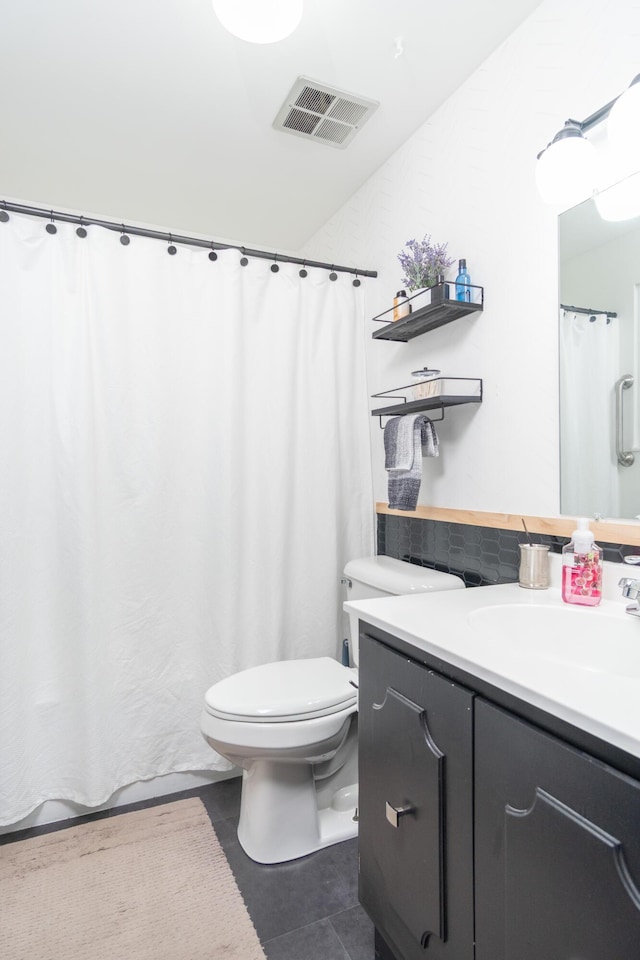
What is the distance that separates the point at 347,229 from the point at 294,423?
96 centimetres

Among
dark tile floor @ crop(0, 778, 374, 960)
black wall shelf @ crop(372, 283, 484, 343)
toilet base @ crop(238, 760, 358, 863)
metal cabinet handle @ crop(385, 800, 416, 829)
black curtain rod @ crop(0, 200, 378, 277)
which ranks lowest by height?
dark tile floor @ crop(0, 778, 374, 960)

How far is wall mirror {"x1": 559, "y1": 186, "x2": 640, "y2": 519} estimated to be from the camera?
1.13 m

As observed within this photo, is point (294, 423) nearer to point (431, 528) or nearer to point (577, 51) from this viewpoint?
point (431, 528)

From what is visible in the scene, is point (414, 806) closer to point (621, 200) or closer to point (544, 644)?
point (544, 644)

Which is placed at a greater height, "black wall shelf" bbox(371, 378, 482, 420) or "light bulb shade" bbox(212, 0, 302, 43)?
"light bulb shade" bbox(212, 0, 302, 43)

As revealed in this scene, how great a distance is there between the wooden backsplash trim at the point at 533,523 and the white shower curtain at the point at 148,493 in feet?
1.56

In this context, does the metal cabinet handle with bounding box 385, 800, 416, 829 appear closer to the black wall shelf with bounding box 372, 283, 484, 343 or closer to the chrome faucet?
the chrome faucet

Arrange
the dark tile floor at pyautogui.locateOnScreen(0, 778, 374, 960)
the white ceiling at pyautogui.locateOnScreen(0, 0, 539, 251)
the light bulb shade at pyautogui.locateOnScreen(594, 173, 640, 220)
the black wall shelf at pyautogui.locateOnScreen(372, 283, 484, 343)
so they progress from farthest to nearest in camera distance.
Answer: the black wall shelf at pyautogui.locateOnScreen(372, 283, 484, 343) < the white ceiling at pyautogui.locateOnScreen(0, 0, 539, 251) < the dark tile floor at pyautogui.locateOnScreen(0, 778, 374, 960) < the light bulb shade at pyautogui.locateOnScreen(594, 173, 640, 220)

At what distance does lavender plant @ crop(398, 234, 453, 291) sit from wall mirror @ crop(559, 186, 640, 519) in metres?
0.42

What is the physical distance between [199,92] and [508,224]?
1056 millimetres

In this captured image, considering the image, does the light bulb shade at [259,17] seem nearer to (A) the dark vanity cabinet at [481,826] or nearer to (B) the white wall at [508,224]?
(B) the white wall at [508,224]

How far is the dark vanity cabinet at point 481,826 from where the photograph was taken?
609mm

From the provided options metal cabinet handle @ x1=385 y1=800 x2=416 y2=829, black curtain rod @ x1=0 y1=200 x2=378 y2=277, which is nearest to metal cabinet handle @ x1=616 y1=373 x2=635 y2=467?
metal cabinet handle @ x1=385 y1=800 x2=416 y2=829

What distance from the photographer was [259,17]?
1.19m
